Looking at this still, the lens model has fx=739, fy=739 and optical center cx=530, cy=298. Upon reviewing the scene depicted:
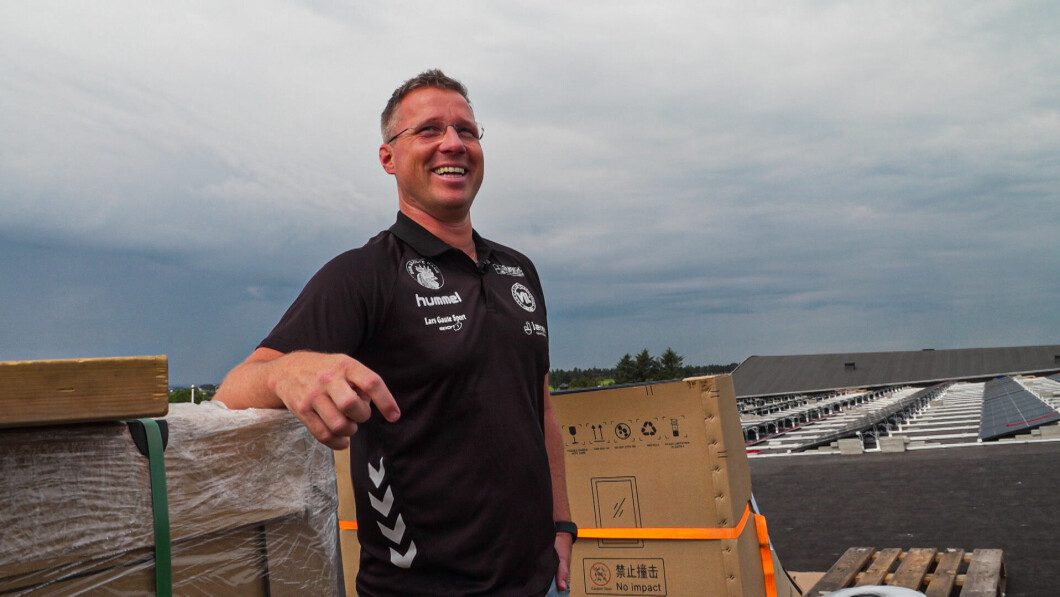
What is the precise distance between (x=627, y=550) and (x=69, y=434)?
2983 millimetres

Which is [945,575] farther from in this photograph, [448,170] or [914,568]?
[448,170]

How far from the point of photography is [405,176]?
203 cm

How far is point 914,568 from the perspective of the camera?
502cm

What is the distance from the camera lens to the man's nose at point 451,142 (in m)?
1.96

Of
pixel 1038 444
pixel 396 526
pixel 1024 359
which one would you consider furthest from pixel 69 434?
pixel 1024 359

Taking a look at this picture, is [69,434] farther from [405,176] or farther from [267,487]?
[405,176]

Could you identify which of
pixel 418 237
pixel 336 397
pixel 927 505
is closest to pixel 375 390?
pixel 336 397

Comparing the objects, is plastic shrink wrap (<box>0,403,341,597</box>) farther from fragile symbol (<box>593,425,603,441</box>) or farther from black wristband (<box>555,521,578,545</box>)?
fragile symbol (<box>593,425,603,441</box>)

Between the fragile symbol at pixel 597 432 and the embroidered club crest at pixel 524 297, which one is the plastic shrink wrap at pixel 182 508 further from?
the fragile symbol at pixel 597 432

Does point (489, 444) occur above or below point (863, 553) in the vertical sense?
above

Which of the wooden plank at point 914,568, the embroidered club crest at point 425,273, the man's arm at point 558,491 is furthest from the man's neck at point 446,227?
the wooden plank at point 914,568

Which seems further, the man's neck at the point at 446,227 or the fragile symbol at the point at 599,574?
the fragile symbol at the point at 599,574

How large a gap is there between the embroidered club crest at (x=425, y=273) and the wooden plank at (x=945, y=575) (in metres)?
4.12

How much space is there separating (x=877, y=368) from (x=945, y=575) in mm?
43627
